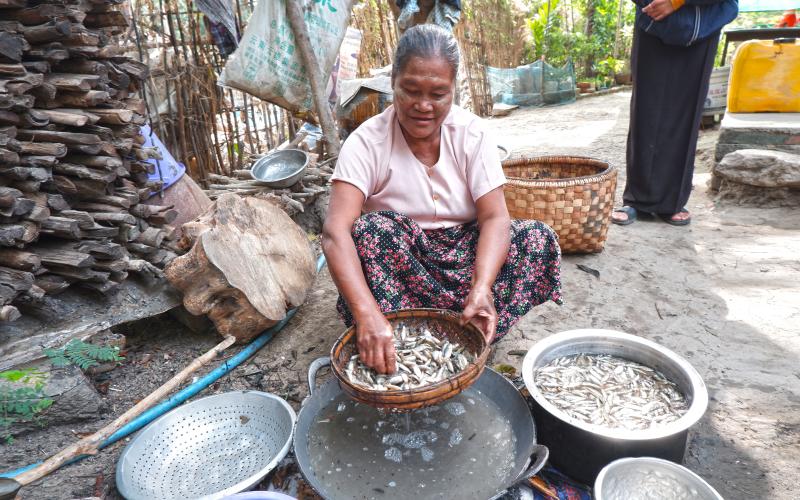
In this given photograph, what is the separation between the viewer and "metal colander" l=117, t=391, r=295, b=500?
73.4 inches

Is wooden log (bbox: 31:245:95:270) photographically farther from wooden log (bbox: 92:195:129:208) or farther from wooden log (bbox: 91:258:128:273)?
wooden log (bbox: 92:195:129:208)

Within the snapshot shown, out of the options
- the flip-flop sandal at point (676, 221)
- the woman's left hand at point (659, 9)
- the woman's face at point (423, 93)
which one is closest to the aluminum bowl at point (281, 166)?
the woman's face at point (423, 93)

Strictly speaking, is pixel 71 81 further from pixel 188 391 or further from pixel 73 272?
pixel 188 391

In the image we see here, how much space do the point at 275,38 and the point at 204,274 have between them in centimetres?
244

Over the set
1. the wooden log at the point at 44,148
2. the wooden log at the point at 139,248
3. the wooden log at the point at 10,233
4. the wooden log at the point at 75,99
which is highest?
the wooden log at the point at 75,99

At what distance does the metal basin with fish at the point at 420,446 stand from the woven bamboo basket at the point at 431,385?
0.24m

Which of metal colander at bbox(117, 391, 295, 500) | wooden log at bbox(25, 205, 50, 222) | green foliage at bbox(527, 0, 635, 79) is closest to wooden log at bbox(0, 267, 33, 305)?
wooden log at bbox(25, 205, 50, 222)

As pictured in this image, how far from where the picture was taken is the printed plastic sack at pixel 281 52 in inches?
154

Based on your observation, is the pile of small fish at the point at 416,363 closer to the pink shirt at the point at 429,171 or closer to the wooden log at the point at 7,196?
the pink shirt at the point at 429,171

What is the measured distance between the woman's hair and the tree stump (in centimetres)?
136

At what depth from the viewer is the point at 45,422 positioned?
2.14 meters

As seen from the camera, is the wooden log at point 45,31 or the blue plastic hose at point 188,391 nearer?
the blue plastic hose at point 188,391

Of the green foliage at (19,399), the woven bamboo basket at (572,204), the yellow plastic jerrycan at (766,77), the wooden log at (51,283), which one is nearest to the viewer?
the green foliage at (19,399)

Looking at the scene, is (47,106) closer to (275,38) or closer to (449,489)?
(275,38)
